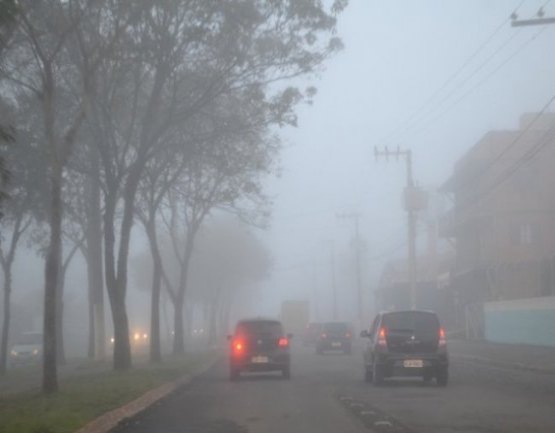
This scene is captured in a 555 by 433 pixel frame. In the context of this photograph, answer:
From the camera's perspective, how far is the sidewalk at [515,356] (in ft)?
102

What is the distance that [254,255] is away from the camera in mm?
79125

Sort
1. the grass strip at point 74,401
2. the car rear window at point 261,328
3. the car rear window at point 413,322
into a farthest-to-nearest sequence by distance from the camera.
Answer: the car rear window at point 261,328 < the car rear window at point 413,322 < the grass strip at point 74,401

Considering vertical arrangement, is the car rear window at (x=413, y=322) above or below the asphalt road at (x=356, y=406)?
above

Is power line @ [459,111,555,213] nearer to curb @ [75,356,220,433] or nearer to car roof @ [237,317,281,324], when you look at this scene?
car roof @ [237,317,281,324]

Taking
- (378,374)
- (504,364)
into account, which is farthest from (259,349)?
(504,364)

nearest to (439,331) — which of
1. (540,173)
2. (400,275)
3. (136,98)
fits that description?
(136,98)

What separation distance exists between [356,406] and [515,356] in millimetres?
19807

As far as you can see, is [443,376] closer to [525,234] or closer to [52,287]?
[52,287]

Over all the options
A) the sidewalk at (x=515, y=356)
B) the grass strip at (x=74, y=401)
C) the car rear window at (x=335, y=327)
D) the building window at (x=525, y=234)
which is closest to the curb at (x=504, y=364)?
the sidewalk at (x=515, y=356)

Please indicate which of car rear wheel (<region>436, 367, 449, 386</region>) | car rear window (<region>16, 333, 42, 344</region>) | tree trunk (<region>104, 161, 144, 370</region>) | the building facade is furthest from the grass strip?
the building facade

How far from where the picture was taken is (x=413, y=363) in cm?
2398

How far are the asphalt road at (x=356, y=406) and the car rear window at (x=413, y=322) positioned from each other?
1.39 meters

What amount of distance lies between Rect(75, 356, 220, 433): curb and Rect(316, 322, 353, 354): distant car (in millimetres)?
Result: 21342

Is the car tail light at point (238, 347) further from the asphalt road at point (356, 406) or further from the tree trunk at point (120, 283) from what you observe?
the tree trunk at point (120, 283)
